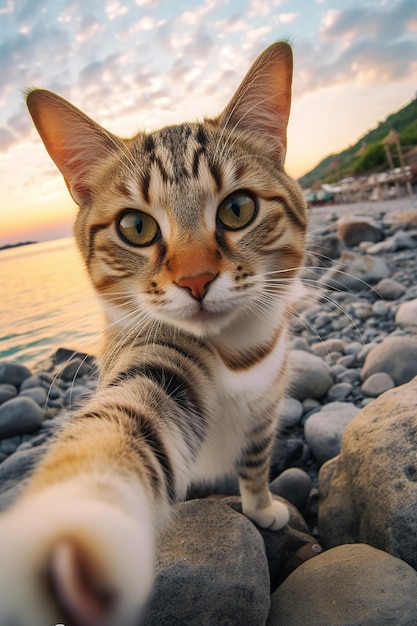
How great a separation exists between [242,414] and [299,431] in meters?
0.94

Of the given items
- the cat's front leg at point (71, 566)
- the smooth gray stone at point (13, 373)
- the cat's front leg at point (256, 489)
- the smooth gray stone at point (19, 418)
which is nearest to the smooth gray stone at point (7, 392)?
the smooth gray stone at point (13, 373)

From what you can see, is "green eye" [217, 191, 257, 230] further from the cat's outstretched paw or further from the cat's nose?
the cat's outstretched paw

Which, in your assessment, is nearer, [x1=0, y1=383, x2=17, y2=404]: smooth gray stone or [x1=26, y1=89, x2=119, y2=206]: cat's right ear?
[x1=26, y1=89, x2=119, y2=206]: cat's right ear

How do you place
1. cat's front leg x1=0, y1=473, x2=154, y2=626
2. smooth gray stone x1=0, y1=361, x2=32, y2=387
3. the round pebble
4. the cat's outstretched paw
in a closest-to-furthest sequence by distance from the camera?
cat's front leg x1=0, y1=473, x2=154, y2=626
the cat's outstretched paw
the round pebble
smooth gray stone x1=0, y1=361, x2=32, y2=387

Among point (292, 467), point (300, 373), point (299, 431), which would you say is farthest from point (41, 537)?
point (300, 373)

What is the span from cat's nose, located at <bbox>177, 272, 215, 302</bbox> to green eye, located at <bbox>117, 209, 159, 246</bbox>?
0.21 m

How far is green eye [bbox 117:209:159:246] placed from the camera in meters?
1.21

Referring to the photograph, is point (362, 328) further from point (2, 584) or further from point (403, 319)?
point (2, 584)

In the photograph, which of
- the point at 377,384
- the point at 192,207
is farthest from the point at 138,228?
the point at 377,384

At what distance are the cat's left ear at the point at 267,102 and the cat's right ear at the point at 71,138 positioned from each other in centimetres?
A: 41

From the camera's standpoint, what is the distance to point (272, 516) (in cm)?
153

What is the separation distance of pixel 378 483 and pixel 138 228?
3.23 feet

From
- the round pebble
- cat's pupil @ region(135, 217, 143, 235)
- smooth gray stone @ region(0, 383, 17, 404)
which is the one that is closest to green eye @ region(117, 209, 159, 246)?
cat's pupil @ region(135, 217, 143, 235)

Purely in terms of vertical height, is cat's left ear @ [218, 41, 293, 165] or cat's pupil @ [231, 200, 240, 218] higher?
cat's left ear @ [218, 41, 293, 165]
